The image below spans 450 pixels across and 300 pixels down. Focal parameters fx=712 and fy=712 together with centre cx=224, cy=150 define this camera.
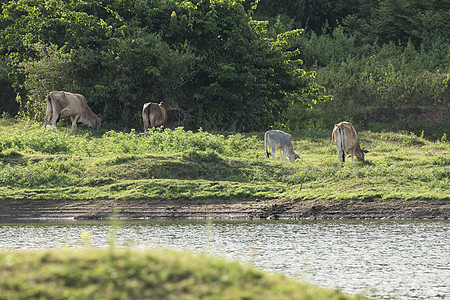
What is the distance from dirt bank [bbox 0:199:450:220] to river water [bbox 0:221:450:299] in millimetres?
701

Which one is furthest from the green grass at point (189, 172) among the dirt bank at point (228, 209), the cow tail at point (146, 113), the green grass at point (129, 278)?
the green grass at point (129, 278)

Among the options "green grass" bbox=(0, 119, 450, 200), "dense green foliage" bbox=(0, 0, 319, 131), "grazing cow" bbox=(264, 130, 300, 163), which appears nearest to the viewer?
"green grass" bbox=(0, 119, 450, 200)

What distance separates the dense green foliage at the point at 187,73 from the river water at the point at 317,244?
12.1 metres

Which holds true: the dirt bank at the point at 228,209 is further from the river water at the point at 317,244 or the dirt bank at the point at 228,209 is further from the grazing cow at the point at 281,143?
the grazing cow at the point at 281,143

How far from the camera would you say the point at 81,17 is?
81.0 ft

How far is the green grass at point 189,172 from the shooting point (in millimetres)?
14578

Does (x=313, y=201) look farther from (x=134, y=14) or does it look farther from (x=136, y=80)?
(x=134, y=14)

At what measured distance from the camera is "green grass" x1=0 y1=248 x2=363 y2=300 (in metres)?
4.49

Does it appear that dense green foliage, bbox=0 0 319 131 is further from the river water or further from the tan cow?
the river water

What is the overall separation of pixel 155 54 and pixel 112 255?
64.3 feet

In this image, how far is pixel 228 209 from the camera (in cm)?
1390

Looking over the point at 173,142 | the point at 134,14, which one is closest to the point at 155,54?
the point at 134,14

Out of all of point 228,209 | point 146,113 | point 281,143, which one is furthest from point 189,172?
point 146,113

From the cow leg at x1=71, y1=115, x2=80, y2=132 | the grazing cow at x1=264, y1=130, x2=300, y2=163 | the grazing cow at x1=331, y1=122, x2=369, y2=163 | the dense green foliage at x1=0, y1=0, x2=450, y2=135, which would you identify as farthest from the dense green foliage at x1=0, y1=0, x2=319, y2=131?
the grazing cow at x1=331, y1=122, x2=369, y2=163
